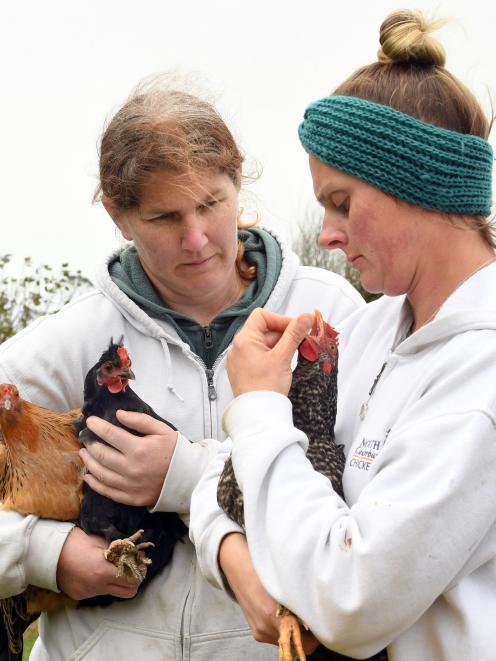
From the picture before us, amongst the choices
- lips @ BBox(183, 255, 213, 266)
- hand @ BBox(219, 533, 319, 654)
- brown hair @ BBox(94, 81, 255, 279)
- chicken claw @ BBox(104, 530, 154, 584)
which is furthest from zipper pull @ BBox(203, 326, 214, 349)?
hand @ BBox(219, 533, 319, 654)

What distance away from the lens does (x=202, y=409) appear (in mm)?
2773

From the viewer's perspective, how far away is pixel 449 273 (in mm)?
1834

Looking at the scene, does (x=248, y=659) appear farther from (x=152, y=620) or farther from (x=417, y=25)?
(x=417, y=25)

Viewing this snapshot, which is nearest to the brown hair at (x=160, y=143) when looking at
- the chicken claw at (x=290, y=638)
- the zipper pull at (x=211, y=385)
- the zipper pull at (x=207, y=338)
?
the zipper pull at (x=207, y=338)

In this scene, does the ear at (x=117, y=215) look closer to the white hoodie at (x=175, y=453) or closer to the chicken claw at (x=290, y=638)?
the white hoodie at (x=175, y=453)

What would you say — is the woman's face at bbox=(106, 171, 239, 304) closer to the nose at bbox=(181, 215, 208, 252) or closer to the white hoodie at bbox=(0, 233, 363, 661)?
the nose at bbox=(181, 215, 208, 252)

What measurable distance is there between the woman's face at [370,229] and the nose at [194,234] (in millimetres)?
904

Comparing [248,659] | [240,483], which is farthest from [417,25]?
[248,659]

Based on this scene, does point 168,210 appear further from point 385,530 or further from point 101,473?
point 385,530

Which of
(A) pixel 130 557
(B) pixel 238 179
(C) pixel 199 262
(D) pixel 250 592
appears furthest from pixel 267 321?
(B) pixel 238 179

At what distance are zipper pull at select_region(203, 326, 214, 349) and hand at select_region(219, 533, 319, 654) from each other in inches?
42.1

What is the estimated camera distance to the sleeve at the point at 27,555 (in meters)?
2.56

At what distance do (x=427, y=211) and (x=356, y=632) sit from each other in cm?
87

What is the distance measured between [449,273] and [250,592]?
817mm
